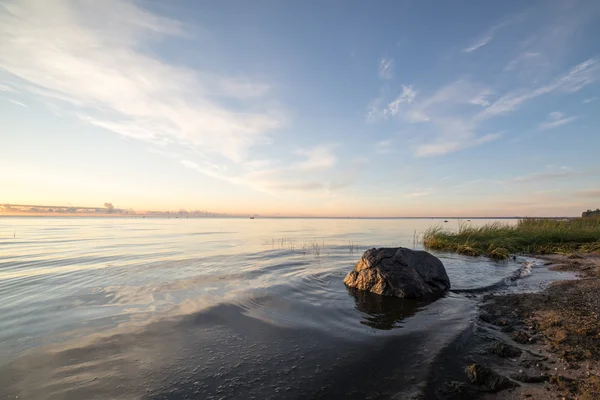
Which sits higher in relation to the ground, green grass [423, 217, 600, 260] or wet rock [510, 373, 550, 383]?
green grass [423, 217, 600, 260]

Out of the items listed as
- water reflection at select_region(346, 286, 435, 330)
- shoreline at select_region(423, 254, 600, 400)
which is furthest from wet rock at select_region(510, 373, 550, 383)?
water reflection at select_region(346, 286, 435, 330)

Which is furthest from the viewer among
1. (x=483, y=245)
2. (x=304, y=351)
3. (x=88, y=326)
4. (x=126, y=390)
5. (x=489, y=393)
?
(x=483, y=245)

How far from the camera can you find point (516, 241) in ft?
73.9

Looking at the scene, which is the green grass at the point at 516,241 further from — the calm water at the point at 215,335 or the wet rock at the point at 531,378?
the wet rock at the point at 531,378

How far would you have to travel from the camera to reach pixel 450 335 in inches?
250

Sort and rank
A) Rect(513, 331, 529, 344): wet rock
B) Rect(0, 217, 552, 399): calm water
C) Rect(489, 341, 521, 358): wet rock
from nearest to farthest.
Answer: Rect(0, 217, 552, 399): calm water → Rect(489, 341, 521, 358): wet rock → Rect(513, 331, 529, 344): wet rock

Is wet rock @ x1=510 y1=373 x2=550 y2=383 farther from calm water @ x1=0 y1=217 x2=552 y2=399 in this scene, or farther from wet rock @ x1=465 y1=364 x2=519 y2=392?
calm water @ x1=0 y1=217 x2=552 y2=399

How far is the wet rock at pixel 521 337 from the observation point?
5743mm

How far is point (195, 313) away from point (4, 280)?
1052cm

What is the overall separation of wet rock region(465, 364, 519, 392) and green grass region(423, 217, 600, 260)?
56.1 ft

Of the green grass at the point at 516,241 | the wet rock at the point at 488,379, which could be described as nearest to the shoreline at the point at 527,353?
the wet rock at the point at 488,379

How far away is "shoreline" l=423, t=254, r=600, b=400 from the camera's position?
409 cm

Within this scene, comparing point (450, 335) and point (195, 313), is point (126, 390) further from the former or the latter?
point (450, 335)

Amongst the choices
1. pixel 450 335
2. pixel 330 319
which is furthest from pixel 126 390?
pixel 450 335
